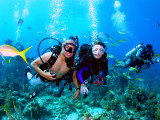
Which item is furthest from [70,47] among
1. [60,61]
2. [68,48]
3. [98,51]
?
[98,51]

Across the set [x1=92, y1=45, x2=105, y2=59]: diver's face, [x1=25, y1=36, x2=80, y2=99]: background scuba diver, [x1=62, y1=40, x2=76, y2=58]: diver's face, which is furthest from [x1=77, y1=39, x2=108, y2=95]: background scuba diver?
[x1=62, y1=40, x2=76, y2=58]: diver's face

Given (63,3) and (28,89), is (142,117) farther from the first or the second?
(63,3)

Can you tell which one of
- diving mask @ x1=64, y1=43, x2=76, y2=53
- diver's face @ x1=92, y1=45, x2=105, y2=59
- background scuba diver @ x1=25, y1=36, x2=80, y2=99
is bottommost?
background scuba diver @ x1=25, y1=36, x2=80, y2=99

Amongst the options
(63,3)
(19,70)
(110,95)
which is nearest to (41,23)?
(63,3)

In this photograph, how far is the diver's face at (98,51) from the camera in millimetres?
3414

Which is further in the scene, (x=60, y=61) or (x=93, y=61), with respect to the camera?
(x=93, y=61)

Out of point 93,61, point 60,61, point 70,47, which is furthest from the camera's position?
point 93,61

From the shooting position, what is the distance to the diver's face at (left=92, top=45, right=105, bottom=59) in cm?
341

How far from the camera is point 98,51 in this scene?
11.2 feet

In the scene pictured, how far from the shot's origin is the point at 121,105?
20.3 feet

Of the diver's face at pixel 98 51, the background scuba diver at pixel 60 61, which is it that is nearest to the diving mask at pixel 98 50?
the diver's face at pixel 98 51

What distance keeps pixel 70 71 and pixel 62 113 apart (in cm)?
381

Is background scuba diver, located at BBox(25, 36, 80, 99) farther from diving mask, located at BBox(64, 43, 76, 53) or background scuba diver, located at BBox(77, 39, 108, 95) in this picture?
background scuba diver, located at BBox(77, 39, 108, 95)

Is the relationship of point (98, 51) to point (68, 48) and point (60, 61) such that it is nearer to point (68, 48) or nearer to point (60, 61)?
point (68, 48)
